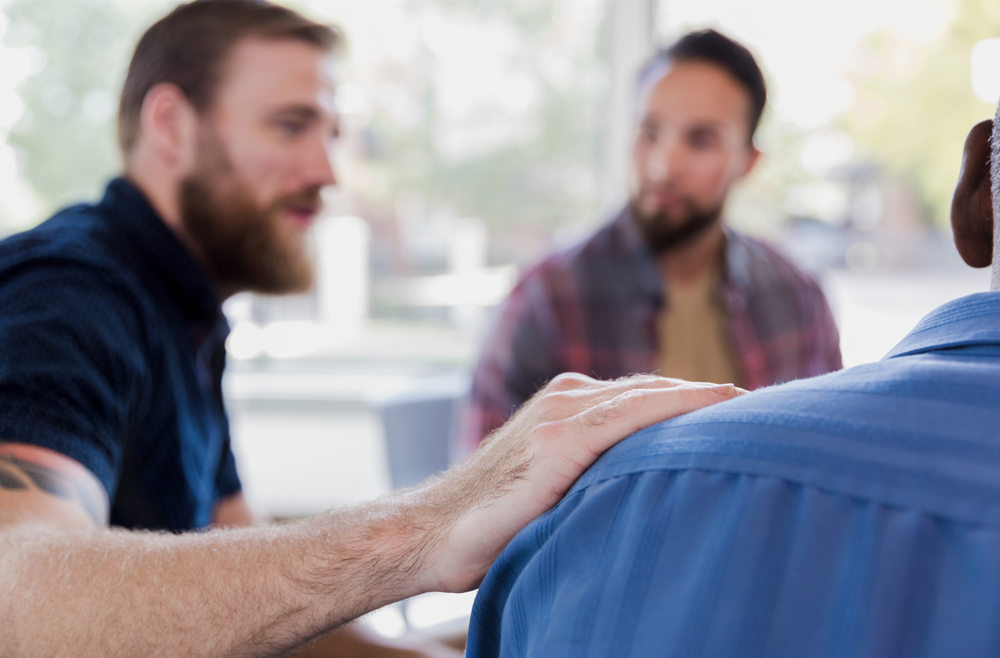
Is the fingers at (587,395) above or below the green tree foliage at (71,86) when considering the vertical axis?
below

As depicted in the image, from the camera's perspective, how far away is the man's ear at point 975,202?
0.74 metres

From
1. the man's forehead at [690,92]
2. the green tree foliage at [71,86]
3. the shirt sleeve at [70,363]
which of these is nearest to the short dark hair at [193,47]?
the shirt sleeve at [70,363]

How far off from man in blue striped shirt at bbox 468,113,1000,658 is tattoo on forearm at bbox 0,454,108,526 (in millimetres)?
612

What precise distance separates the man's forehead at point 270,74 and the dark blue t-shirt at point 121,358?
0.34 meters

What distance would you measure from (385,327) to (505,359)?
6.59ft

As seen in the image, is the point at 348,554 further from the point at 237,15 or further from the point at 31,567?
the point at 237,15

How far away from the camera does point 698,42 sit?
7.39ft

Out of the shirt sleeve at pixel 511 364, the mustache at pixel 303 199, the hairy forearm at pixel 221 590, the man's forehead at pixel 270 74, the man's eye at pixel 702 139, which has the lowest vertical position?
the shirt sleeve at pixel 511 364

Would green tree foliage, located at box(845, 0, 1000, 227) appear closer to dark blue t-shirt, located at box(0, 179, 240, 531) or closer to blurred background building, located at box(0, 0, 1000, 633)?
blurred background building, located at box(0, 0, 1000, 633)

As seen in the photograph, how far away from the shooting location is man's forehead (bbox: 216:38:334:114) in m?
1.56

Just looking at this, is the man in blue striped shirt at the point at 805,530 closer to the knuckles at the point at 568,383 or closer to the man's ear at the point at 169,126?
the knuckles at the point at 568,383

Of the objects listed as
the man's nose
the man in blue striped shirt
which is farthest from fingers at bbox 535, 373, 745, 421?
the man's nose

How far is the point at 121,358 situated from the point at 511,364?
115 centimetres

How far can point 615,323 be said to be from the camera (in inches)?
83.0
